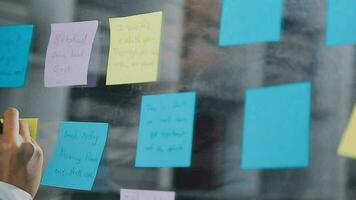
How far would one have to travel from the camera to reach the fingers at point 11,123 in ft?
3.52

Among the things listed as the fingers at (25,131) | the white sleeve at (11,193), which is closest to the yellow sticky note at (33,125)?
the fingers at (25,131)

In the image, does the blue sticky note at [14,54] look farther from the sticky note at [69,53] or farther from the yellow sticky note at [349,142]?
the yellow sticky note at [349,142]

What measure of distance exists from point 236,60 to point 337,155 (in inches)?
8.7

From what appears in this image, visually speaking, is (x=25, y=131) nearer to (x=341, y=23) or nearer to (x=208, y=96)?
(x=208, y=96)

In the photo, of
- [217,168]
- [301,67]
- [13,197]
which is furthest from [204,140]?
[13,197]

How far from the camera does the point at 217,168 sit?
899 mm

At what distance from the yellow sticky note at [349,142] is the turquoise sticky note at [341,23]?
0.34 ft

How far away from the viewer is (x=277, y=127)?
0.83m

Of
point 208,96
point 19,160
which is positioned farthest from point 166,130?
point 19,160

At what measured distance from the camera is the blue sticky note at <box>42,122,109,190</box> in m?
1.02

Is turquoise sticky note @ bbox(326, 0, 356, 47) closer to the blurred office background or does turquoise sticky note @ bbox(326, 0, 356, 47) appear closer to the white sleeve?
the blurred office background

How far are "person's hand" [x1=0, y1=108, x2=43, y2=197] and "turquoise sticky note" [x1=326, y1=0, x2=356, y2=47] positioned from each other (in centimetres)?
58

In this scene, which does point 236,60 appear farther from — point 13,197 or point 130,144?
point 13,197

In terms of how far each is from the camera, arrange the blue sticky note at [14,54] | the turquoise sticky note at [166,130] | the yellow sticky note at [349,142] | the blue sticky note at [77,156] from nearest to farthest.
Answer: the yellow sticky note at [349,142] → the turquoise sticky note at [166,130] → the blue sticky note at [77,156] → the blue sticky note at [14,54]
